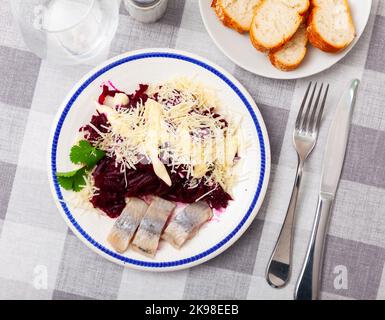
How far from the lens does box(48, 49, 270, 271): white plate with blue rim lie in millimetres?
1541

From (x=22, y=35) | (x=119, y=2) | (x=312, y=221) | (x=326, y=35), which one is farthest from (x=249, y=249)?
(x=22, y=35)

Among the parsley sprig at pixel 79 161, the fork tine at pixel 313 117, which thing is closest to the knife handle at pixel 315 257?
the fork tine at pixel 313 117

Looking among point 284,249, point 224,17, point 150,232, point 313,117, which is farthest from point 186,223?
point 224,17

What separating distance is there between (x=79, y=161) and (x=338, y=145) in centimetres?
93

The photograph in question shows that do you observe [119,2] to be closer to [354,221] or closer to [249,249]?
[249,249]

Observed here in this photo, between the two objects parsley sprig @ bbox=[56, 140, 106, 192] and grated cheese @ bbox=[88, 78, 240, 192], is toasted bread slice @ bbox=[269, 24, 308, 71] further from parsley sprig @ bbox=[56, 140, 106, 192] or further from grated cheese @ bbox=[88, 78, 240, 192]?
parsley sprig @ bbox=[56, 140, 106, 192]

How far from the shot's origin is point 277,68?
1575mm

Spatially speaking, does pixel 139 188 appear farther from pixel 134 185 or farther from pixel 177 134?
pixel 177 134

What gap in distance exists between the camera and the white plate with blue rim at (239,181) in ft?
5.06

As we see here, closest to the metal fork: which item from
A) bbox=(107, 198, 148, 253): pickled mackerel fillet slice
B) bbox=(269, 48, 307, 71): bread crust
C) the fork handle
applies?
the fork handle

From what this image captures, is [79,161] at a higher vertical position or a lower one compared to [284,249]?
higher

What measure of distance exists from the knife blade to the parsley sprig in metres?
0.81

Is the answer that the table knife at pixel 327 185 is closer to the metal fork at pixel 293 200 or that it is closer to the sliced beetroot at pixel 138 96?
the metal fork at pixel 293 200

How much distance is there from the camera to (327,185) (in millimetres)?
1633
